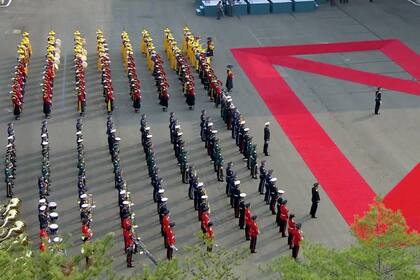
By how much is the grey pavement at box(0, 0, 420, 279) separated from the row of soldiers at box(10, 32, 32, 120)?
40 cm

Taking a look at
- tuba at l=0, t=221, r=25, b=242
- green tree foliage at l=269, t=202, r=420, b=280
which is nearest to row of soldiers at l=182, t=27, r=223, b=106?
tuba at l=0, t=221, r=25, b=242

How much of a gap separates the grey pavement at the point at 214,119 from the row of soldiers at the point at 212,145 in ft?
0.87

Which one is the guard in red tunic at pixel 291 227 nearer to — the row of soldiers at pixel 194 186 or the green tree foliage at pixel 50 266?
the row of soldiers at pixel 194 186

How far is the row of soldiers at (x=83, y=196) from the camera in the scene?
16484 mm

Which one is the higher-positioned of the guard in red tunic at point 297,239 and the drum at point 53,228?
the drum at point 53,228

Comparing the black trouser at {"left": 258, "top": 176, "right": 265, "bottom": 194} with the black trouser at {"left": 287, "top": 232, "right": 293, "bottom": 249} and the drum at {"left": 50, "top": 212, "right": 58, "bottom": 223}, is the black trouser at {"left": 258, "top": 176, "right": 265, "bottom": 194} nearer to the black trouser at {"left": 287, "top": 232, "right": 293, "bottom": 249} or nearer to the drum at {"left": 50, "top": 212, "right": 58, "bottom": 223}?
the black trouser at {"left": 287, "top": 232, "right": 293, "bottom": 249}

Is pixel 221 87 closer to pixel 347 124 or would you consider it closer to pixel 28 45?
pixel 347 124

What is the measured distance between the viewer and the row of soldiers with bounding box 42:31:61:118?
24.3 meters

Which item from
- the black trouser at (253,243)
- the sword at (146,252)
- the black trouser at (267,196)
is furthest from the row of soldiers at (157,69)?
the black trouser at (253,243)

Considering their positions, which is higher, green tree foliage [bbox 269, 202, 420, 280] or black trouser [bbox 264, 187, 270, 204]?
green tree foliage [bbox 269, 202, 420, 280]

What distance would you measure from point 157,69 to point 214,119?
333 centimetres

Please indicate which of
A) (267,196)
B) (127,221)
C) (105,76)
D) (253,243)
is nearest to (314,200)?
(267,196)

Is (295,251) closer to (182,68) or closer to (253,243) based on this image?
(253,243)

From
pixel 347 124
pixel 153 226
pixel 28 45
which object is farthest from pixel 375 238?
pixel 28 45
